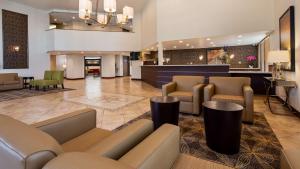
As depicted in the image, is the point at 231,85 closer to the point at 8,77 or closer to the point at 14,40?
the point at 8,77

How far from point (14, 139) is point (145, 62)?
13247 mm

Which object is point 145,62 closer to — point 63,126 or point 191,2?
point 191,2

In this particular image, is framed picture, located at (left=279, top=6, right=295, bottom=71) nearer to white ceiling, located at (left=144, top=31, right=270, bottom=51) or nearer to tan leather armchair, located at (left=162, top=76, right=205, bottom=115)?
tan leather armchair, located at (left=162, top=76, right=205, bottom=115)

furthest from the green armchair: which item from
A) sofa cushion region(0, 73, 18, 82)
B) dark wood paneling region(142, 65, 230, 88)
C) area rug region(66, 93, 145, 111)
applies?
dark wood paneling region(142, 65, 230, 88)

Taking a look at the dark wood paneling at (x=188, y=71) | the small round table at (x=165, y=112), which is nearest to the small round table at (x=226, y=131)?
the small round table at (x=165, y=112)

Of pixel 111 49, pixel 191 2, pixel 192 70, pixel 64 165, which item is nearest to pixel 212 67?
pixel 192 70

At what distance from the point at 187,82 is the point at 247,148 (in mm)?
2438

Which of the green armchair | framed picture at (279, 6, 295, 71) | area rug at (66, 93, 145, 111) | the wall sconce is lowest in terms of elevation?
area rug at (66, 93, 145, 111)

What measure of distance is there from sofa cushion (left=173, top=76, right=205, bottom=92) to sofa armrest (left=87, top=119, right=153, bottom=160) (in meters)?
3.24

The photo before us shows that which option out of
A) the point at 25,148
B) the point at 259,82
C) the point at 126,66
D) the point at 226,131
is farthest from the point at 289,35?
the point at 126,66

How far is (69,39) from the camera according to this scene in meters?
11.2

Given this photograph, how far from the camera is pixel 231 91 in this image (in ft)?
13.5

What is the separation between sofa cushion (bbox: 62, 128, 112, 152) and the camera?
1.55 meters

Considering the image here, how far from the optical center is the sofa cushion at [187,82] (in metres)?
4.56
